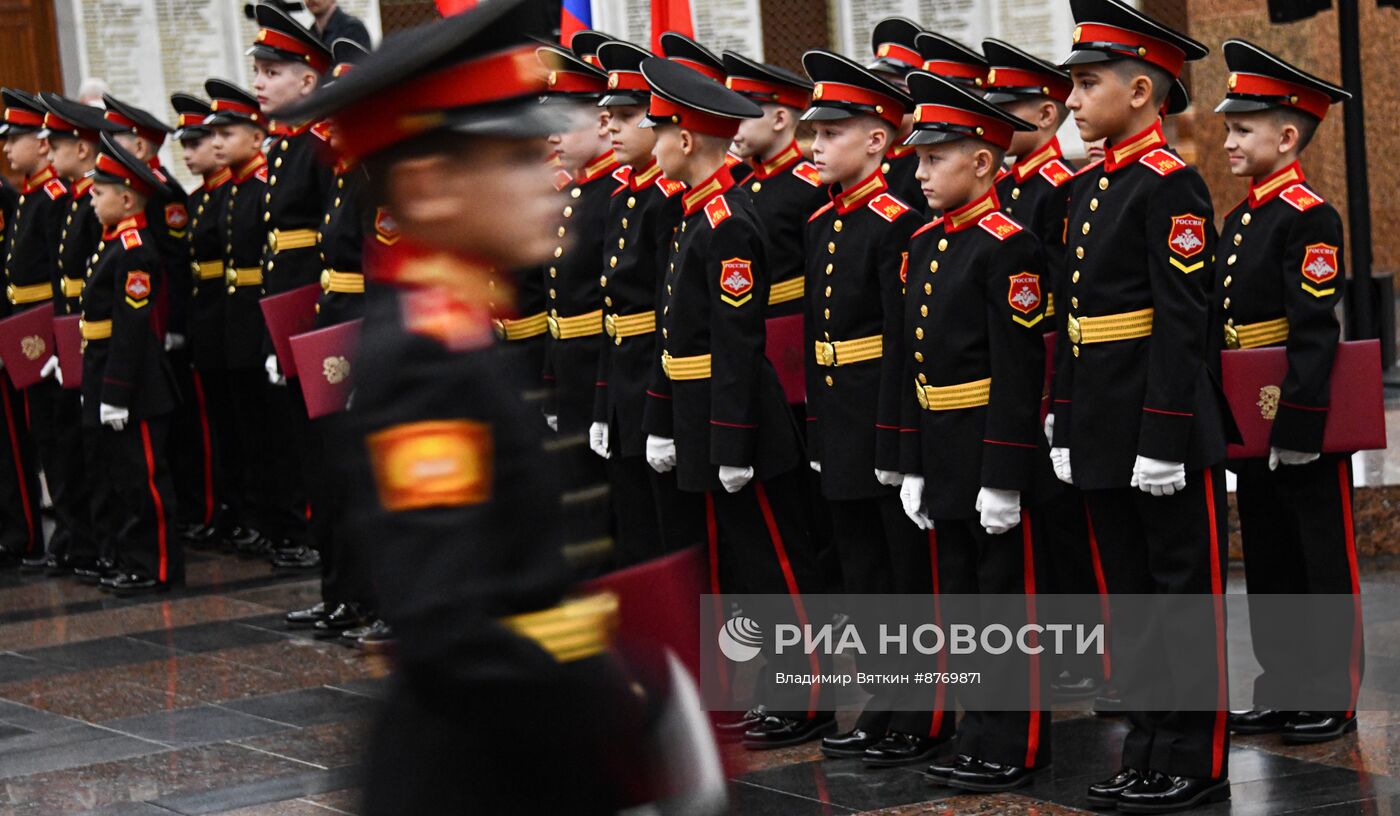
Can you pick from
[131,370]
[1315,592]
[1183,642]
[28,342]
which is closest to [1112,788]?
[1183,642]

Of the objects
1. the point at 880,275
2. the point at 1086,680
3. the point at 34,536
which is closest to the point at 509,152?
the point at 880,275

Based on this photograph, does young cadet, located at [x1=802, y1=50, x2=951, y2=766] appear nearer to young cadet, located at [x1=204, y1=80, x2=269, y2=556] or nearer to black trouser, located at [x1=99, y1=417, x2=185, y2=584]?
young cadet, located at [x1=204, y1=80, x2=269, y2=556]

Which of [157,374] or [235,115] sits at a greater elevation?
[235,115]

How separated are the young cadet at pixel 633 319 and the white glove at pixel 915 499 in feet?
3.27

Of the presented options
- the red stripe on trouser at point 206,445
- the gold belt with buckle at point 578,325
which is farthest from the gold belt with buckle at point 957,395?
the red stripe on trouser at point 206,445

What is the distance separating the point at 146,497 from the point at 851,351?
4.37 meters

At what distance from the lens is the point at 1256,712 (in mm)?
5492

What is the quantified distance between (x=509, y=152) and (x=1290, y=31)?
43.2ft

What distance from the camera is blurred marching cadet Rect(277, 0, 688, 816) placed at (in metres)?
1.98

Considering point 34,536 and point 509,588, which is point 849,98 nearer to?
point 509,588

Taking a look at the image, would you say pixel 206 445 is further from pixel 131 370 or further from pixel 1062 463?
pixel 1062 463

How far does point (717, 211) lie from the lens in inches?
223

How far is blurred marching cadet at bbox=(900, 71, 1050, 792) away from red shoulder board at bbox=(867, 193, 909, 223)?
0.26 meters

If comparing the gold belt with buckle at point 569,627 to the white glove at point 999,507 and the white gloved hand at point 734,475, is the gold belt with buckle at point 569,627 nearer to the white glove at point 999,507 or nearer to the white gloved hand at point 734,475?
the white glove at point 999,507
